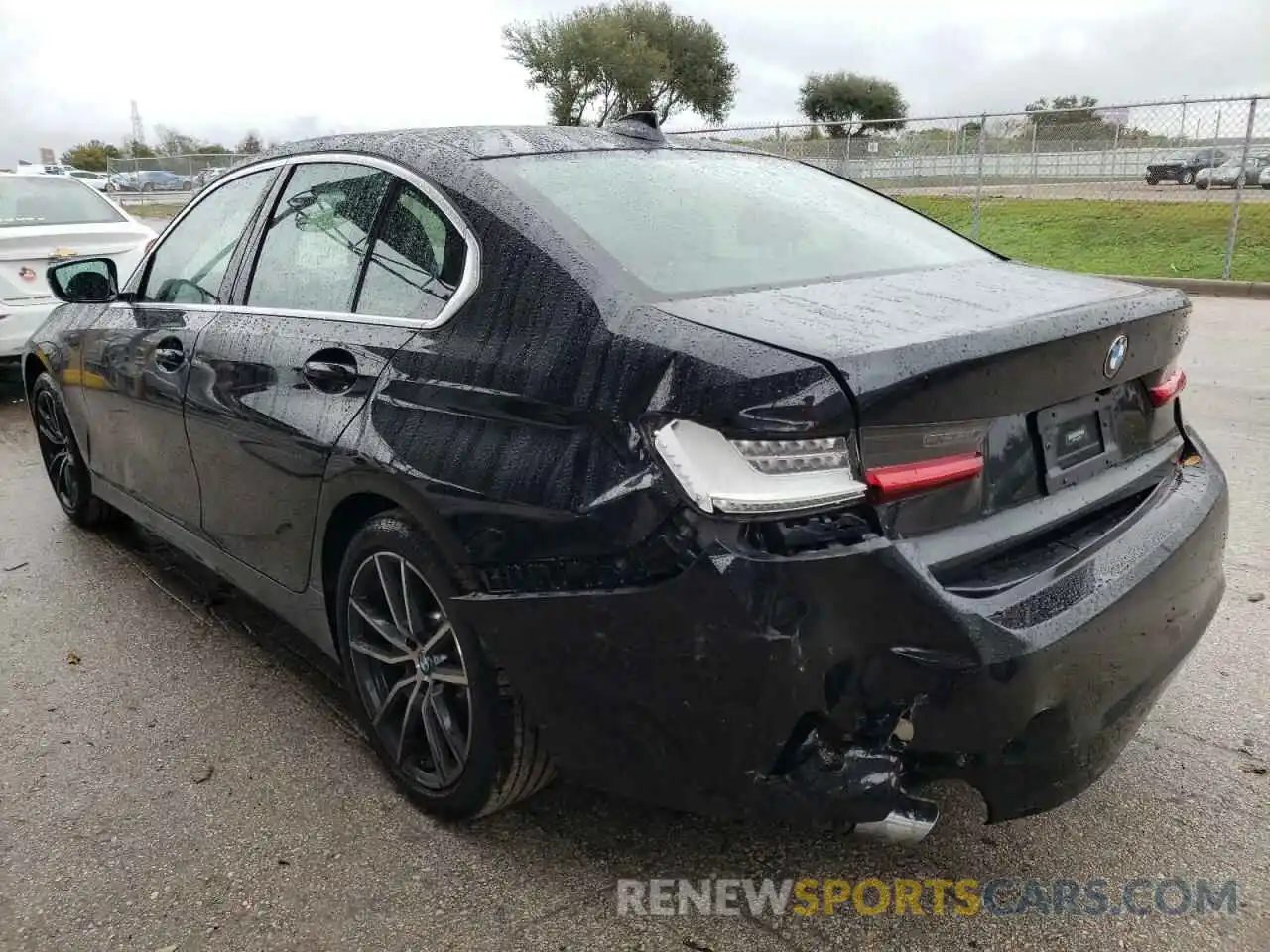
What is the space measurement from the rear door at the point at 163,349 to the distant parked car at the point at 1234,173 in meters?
12.8

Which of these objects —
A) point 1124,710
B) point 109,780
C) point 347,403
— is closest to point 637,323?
point 347,403

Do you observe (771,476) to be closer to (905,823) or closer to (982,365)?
(982,365)

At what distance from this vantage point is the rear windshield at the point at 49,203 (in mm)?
8672

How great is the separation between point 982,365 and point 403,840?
1.72 metres

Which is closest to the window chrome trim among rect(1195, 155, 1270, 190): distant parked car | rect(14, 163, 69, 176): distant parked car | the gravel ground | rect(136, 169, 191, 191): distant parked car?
the gravel ground

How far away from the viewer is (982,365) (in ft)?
6.35

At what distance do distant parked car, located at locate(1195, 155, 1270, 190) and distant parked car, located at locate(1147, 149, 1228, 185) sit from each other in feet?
0.39

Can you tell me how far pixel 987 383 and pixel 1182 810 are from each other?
134 cm

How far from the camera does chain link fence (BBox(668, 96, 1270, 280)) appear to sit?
1305cm

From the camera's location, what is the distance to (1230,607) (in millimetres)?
3662

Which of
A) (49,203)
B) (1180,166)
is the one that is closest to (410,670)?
(49,203)

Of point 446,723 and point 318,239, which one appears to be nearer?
point 446,723

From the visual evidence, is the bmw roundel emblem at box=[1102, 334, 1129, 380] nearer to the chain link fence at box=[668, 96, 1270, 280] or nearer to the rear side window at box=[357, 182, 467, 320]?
the rear side window at box=[357, 182, 467, 320]

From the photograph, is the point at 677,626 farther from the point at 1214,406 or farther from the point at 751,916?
the point at 1214,406
